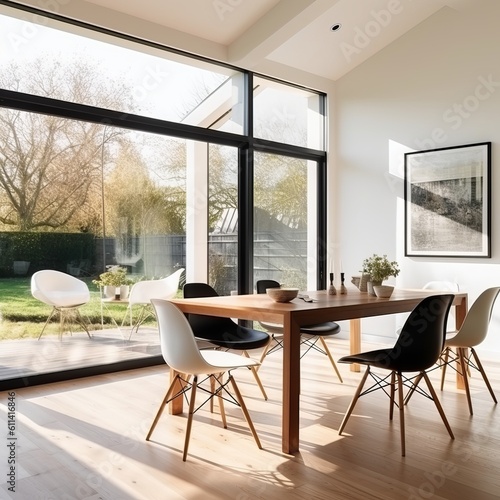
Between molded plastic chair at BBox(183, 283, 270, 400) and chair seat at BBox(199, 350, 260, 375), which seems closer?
chair seat at BBox(199, 350, 260, 375)

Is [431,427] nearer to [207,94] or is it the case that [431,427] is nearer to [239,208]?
[239,208]

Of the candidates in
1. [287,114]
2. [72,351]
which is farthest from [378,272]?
[287,114]

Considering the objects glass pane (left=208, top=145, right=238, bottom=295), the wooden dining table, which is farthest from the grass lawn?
glass pane (left=208, top=145, right=238, bottom=295)

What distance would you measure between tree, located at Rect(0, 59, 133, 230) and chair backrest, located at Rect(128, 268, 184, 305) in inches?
29.0

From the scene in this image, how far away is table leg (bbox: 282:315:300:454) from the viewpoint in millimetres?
2750

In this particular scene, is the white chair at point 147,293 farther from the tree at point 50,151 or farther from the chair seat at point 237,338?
the chair seat at point 237,338

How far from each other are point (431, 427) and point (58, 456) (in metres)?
2.12

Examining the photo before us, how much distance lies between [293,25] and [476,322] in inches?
119

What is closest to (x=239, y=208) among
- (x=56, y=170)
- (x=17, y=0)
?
(x=56, y=170)

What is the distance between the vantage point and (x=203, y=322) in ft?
12.7

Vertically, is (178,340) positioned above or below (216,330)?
above

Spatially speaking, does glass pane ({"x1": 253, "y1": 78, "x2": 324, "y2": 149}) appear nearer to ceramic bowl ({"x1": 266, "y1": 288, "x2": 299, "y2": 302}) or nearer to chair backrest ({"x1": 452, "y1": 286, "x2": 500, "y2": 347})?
ceramic bowl ({"x1": 266, "y1": 288, "x2": 299, "y2": 302})

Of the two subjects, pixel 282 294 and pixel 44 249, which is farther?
pixel 44 249

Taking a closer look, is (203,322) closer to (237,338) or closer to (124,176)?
(237,338)
